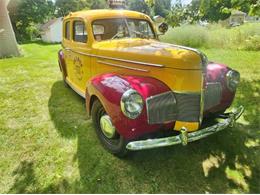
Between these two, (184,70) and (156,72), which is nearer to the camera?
(184,70)

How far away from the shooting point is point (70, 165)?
342 centimetres

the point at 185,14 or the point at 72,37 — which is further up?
the point at 185,14

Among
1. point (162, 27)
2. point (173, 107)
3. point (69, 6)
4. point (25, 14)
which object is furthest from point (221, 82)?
point (69, 6)

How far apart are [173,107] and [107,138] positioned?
1.08m

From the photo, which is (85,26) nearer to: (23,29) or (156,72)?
(156,72)

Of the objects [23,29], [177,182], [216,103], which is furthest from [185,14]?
[23,29]

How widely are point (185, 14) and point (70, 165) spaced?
4.00 m

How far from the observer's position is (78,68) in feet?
16.5

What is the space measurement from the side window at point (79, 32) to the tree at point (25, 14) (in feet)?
97.7

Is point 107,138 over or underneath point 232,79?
underneath

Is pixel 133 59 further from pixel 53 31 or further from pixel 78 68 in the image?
pixel 53 31

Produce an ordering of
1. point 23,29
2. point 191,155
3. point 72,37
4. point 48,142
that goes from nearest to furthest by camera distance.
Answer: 1. point 191,155
2. point 48,142
3. point 72,37
4. point 23,29

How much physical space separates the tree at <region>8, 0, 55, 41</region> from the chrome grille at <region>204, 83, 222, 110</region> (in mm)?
32257

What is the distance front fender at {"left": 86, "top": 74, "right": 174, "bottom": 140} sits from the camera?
9.66 feet
